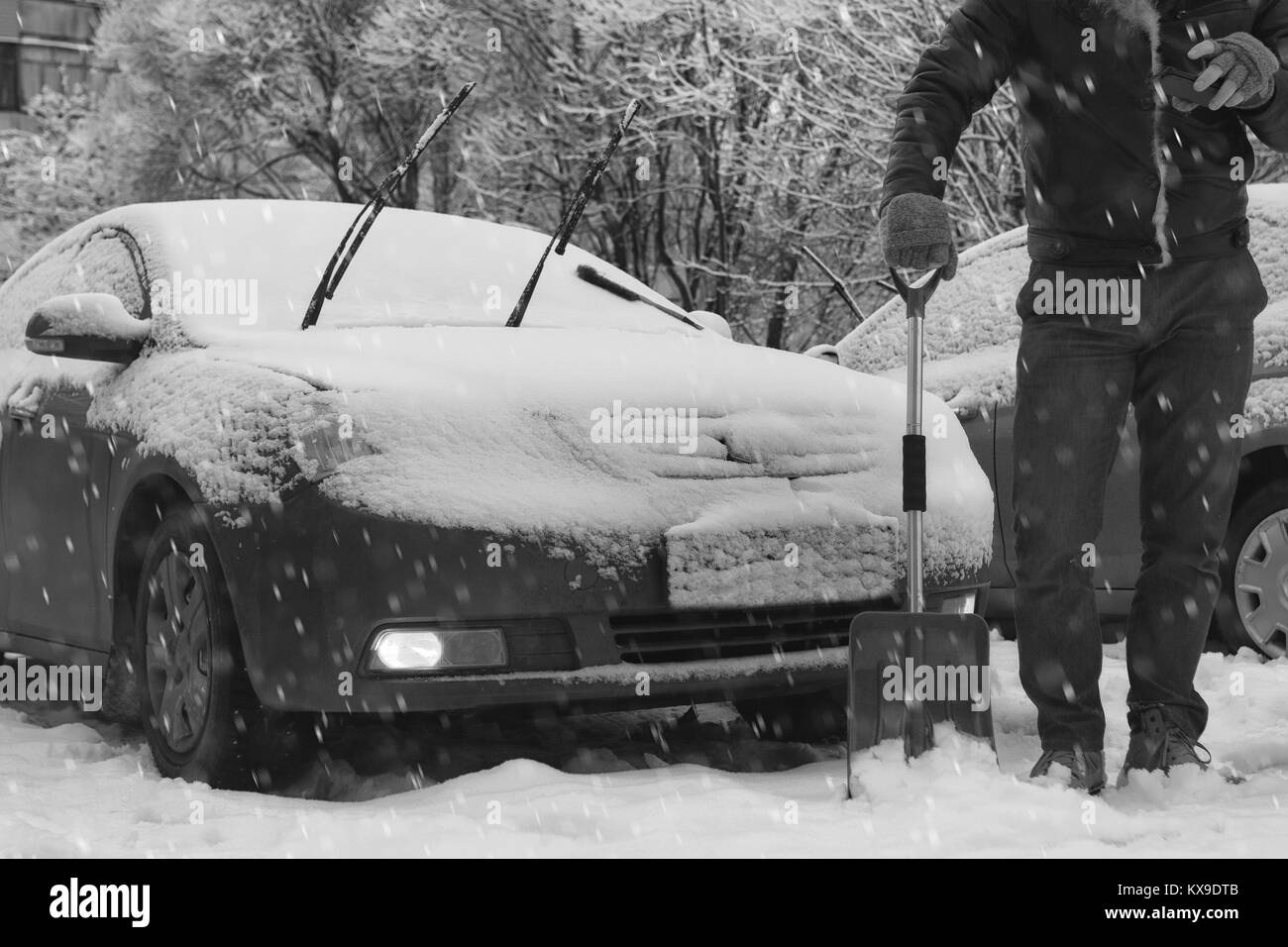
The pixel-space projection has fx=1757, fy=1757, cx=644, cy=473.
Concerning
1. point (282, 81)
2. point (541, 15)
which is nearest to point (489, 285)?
point (541, 15)

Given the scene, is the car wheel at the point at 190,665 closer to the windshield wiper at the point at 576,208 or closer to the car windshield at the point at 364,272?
the car windshield at the point at 364,272

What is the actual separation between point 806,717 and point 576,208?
146 cm

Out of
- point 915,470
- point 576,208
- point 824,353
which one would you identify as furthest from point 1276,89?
point 824,353

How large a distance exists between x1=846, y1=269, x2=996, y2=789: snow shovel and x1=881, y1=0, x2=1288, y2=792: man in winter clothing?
0.22m

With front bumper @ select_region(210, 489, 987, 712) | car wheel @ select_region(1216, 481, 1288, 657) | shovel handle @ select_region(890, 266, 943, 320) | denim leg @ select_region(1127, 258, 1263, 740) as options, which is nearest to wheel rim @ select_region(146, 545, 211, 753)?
front bumper @ select_region(210, 489, 987, 712)

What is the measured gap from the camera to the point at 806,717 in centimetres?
451

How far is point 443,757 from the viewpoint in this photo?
411cm

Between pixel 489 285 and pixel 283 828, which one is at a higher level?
pixel 489 285

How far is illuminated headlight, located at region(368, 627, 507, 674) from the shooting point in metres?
3.57

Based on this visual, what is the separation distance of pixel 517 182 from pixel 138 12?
29.7ft

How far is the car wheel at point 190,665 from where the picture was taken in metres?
3.74

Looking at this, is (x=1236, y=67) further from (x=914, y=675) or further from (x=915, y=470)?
(x=914, y=675)

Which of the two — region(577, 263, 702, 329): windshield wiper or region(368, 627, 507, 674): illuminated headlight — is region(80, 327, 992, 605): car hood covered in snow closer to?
region(368, 627, 507, 674): illuminated headlight
